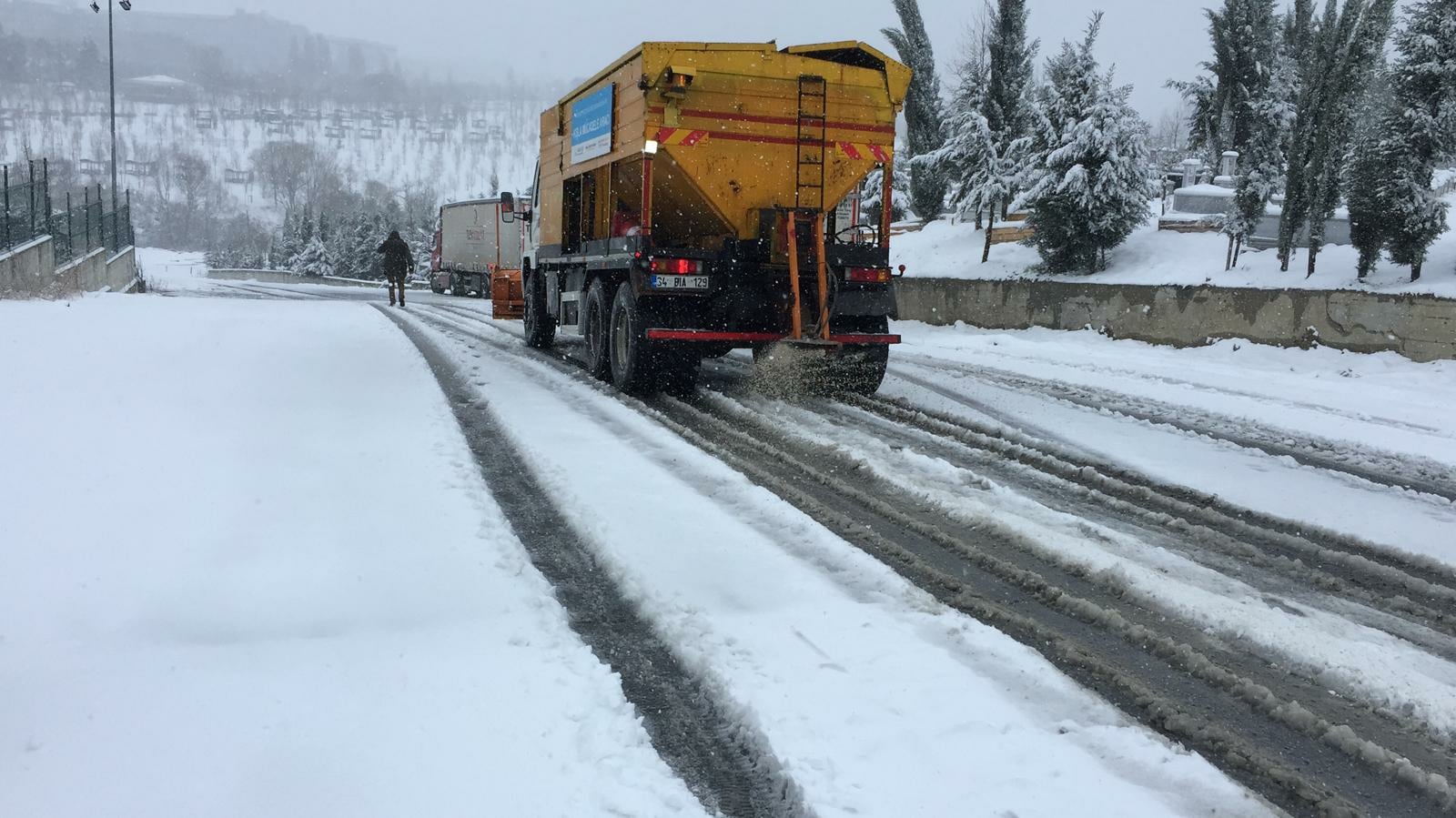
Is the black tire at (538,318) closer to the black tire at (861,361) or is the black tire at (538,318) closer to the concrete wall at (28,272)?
the black tire at (861,361)

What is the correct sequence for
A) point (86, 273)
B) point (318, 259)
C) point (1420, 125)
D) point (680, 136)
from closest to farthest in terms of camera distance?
1. point (680, 136)
2. point (1420, 125)
3. point (86, 273)
4. point (318, 259)

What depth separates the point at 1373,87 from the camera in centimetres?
2383

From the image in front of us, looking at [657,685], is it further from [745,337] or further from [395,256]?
[395,256]

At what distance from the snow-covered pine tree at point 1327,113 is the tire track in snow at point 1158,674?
1962cm

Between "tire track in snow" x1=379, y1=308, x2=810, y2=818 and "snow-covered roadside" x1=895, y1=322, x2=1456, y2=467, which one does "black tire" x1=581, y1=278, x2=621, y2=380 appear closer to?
"snow-covered roadside" x1=895, y1=322, x2=1456, y2=467

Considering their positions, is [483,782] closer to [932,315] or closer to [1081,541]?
[1081,541]

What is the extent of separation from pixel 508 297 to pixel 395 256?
26.8ft

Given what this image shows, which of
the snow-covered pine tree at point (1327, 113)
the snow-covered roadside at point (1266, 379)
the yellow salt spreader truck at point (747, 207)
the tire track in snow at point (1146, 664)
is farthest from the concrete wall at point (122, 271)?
the snow-covered pine tree at point (1327, 113)

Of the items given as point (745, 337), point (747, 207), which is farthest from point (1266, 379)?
point (747, 207)

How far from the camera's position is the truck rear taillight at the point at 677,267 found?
30.4ft

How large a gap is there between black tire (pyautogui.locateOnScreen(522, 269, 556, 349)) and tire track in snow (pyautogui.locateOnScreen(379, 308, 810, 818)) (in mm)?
8766

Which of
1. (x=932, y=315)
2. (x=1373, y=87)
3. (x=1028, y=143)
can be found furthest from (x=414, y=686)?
(x=1373, y=87)

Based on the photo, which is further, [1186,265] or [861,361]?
[1186,265]

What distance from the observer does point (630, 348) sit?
31.4 feet
